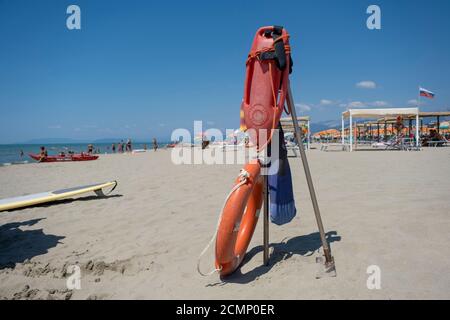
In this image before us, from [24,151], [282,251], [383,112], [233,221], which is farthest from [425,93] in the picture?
[24,151]

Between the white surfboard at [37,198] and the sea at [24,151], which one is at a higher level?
the sea at [24,151]

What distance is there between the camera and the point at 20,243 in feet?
12.9

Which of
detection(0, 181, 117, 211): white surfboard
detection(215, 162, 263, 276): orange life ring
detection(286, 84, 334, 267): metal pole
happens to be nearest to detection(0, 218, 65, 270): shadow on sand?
detection(0, 181, 117, 211): white surfboard

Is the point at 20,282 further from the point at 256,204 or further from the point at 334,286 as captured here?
the point at 334,286

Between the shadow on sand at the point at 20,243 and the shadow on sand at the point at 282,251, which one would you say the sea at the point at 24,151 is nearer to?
the shadow on sand at the point at 20,243

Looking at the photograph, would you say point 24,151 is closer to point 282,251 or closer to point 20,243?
point 20,243

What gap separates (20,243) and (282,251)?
350 centimetres

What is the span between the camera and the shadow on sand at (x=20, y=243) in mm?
3416

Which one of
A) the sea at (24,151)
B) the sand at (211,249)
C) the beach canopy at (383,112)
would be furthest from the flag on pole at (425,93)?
the sea at (24,151)

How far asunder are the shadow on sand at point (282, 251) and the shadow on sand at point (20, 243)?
96.9 inches

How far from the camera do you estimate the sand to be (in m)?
2.48

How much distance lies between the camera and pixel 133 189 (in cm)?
764
